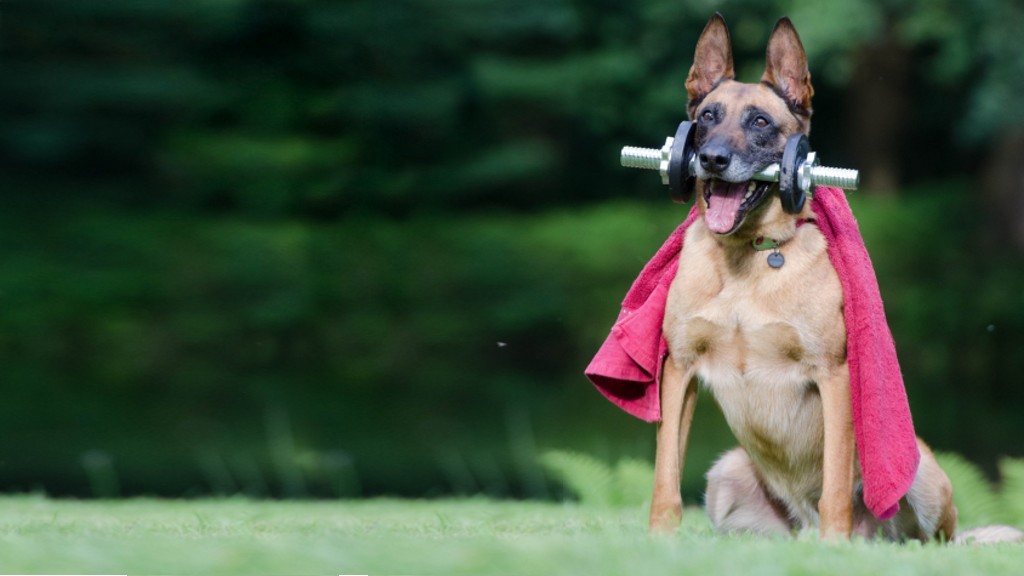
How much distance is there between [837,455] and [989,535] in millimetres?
855

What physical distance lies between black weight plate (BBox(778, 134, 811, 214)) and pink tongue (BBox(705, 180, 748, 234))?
17 centimetres

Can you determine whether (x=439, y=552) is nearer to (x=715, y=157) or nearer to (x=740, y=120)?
(x=715, y=157)

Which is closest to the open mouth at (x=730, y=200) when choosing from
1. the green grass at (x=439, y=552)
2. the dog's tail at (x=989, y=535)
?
the green grass at (x=439, y=552)

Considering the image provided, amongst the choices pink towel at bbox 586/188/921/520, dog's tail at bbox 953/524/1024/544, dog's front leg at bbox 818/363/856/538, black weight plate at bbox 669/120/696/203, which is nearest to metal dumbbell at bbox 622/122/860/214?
black weight plate at bbox 669/120/696/203

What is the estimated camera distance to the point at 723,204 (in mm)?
4730

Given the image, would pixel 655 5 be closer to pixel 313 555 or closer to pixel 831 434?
pixel 831 434

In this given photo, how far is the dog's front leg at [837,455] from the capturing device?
14.9 feet

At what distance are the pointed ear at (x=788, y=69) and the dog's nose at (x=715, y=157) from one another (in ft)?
1.63

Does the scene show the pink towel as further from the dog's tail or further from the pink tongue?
the dog's tail

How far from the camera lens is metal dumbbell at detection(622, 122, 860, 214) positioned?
→ 4578mm

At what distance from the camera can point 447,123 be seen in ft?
71.5

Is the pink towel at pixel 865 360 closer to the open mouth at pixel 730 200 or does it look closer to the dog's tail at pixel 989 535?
the open mouth at pixel 730 200

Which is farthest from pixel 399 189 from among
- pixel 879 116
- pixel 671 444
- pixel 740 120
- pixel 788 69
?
pixel 671 444

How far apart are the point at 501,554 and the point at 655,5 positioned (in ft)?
63.9
